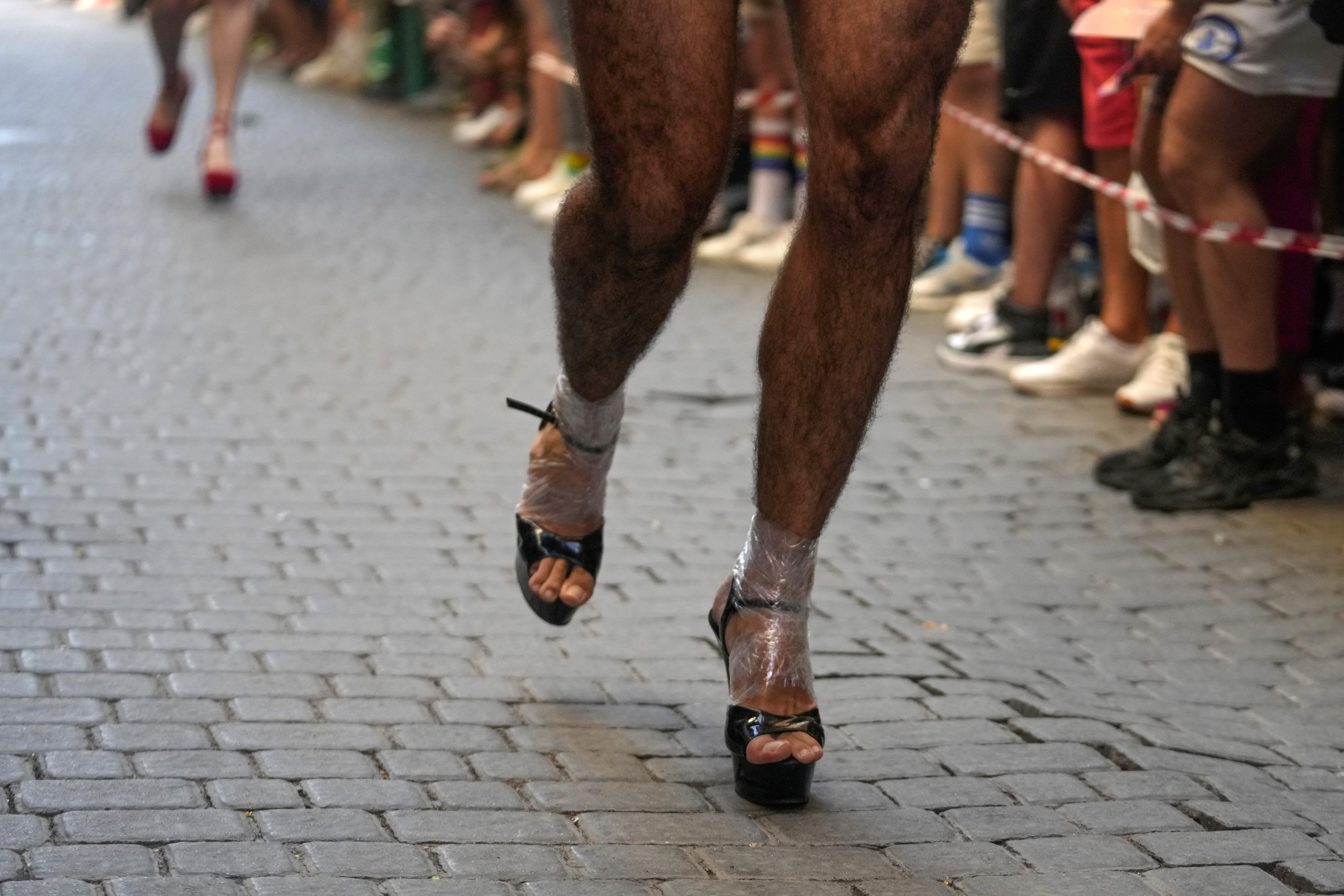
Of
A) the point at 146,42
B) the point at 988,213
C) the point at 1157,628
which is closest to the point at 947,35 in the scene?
the point at 1157,628

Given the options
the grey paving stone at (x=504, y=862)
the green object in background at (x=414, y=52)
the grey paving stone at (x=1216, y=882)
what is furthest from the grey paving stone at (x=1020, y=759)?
the green object in background at (x=414, y=52)

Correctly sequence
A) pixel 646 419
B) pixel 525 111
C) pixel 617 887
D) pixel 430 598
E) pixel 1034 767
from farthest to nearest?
pixel 525 111 → pixel 646 419 → pixel 430 598 → pixel 1034 767 → pixel 617 887

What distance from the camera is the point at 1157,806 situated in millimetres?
2557

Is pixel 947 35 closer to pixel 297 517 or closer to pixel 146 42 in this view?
pixel 297 517

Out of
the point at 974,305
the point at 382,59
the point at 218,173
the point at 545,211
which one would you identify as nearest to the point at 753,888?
the point at 974,305

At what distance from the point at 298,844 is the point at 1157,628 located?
1831 mm

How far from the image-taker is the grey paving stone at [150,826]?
90.0 inches

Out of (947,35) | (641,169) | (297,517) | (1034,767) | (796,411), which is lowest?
(297,517)

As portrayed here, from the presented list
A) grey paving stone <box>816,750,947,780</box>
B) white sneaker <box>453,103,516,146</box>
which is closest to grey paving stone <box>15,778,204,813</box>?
grey paving stone <box>816,750,947,780</box>

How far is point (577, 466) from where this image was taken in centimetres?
298

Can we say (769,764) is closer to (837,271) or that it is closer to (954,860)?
(954,860)

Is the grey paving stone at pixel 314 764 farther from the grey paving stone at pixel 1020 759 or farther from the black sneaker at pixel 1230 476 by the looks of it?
the black sneaker at pixel 1230 476

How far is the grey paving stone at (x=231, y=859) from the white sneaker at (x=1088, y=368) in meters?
3.71

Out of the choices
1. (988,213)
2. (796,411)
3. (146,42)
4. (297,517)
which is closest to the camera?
(796,411)
